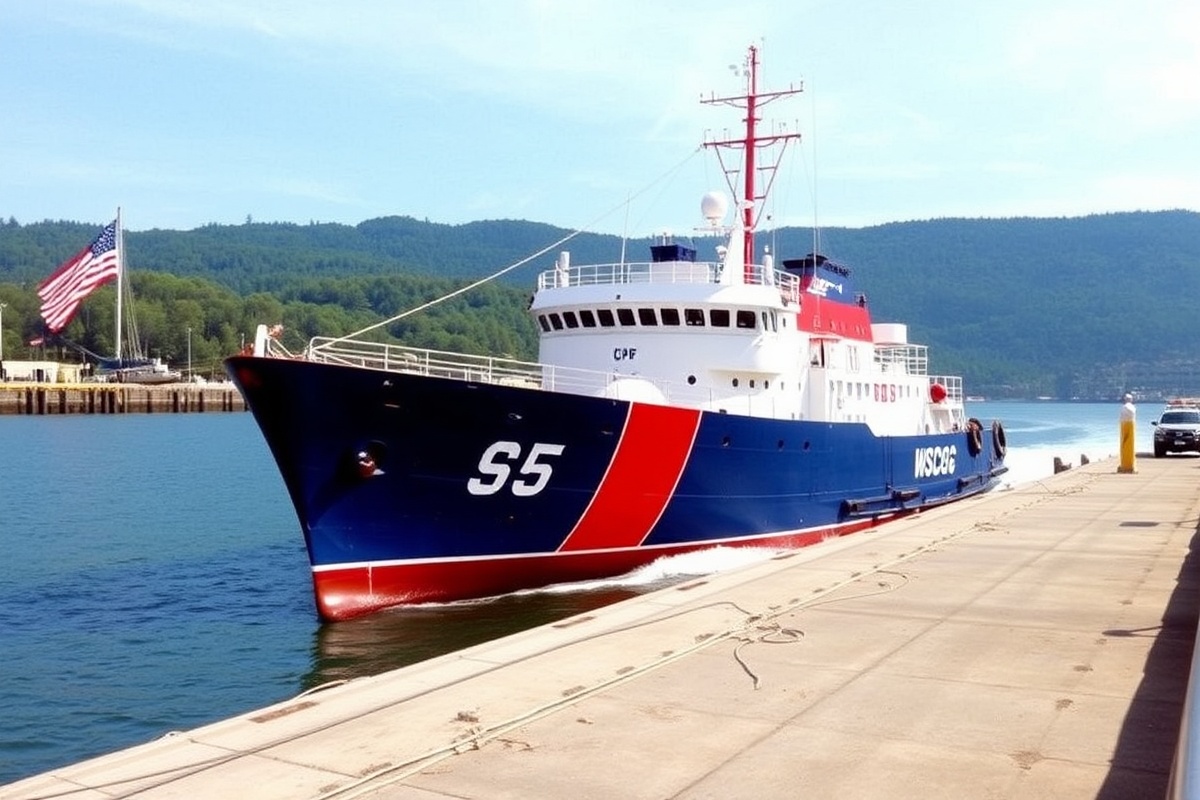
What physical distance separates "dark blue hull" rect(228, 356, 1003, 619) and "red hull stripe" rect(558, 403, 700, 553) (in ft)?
0.06

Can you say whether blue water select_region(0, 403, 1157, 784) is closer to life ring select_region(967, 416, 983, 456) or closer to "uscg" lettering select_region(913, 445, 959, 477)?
"uscg" lettering select_region(913, 445, 959, 477)

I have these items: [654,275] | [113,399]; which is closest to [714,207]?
[654,275]

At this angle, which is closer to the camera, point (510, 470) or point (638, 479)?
point (510, 470)

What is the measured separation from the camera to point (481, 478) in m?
12.6

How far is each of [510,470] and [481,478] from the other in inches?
13.8

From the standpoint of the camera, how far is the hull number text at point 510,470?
12547 mm

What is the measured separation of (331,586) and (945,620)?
6.93 metres

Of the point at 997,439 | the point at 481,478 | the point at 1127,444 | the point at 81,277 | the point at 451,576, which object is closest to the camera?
the point at 481,478

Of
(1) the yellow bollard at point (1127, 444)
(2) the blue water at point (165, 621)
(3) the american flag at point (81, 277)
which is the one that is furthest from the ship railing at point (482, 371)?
(3) the american flag at point (81, 277)

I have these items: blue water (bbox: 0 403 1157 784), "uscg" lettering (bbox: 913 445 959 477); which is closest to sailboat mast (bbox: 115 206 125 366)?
blue water (bbox: 0 403 1157 784)

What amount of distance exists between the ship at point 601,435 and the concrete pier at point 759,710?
12.6 feet

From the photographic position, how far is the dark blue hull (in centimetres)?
1192

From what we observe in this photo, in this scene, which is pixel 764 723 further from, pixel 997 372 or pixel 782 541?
pixel 997 372

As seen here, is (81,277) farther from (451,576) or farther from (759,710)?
(759,710)
